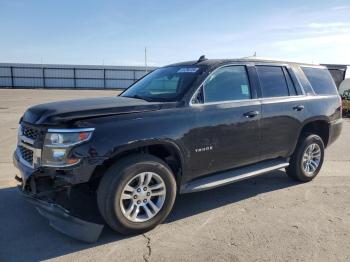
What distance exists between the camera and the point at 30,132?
4.40 meters

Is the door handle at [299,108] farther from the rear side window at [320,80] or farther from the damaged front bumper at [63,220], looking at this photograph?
the damaged front bumper at [63,220]

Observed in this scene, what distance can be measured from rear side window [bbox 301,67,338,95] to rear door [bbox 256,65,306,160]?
46 cm

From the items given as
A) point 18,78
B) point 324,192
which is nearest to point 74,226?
point 324,192

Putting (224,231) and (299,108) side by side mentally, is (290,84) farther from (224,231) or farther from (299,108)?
(224,231)

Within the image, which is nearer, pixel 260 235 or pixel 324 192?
pixel 260 235

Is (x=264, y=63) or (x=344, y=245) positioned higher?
(x=264, y=63)

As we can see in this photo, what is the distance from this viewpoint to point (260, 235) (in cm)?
436

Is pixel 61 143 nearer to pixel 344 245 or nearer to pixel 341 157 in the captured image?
pixel 344 245

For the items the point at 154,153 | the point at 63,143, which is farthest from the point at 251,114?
the point at 63,143

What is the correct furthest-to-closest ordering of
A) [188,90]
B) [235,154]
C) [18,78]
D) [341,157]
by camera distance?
[18,78], [341,157], [235,154], [188,90]

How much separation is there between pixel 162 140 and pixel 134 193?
2.15 feet

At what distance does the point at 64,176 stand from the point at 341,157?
6380 mm

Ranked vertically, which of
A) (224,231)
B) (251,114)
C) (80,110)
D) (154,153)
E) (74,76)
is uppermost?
(74,76)

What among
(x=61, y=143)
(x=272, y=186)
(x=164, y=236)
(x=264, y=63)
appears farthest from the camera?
(x=272, y=186)
